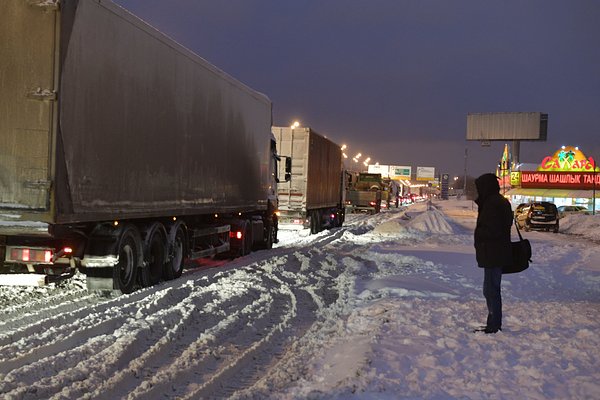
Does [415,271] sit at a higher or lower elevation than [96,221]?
lower

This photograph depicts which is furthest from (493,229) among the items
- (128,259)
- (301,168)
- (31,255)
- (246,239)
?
(301,168)

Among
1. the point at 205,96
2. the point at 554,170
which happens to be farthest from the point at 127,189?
the point at 554,170

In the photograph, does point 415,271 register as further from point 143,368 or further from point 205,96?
point 143,368

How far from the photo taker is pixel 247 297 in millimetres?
10555

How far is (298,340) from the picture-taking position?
7793 millimetres

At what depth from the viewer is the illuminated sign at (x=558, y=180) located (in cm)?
7006

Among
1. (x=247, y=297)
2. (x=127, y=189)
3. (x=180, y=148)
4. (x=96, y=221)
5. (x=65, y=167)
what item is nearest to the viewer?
(x=65, y=167)

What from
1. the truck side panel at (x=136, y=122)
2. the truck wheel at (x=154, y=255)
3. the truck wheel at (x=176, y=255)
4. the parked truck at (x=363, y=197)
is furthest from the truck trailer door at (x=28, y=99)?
the parked truck at (x=363, y=197)

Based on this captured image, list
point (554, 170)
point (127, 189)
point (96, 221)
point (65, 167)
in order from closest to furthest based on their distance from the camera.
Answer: point (65, 167), point (96, 221), point (127, 189), point (554, 170)

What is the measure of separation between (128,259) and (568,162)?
69.7 meters

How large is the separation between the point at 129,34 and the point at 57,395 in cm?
602

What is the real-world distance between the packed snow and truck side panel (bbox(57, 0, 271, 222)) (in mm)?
1616

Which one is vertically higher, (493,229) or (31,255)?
(493,229)

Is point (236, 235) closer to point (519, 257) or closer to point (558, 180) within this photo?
point (519, 257)
